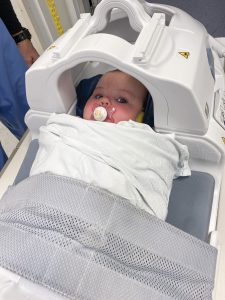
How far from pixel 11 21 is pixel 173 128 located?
2.54 feet

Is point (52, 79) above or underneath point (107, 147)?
above

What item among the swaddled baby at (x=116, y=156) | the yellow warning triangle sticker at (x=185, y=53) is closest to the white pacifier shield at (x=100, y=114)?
the swaddled baby at (x=116, y=156)

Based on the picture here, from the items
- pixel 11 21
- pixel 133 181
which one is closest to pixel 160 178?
pixel 133 181

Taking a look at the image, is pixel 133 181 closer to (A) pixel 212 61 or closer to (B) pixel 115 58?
(B) pixel 115 58

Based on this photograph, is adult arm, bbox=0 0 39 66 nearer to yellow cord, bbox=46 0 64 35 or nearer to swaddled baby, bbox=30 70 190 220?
yellow cord, bbox=46 0 64 35

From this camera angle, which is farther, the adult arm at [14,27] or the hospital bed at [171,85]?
the adult arm at [14,27]

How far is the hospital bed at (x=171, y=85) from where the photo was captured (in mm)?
713

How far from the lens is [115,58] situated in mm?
702

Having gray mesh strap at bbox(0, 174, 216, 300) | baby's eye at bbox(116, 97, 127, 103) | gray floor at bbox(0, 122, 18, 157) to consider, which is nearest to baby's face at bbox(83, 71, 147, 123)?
baby's eye at bbox(116, 97, 127, 103)

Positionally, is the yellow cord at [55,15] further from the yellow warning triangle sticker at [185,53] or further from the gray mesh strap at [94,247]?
the gray mesh strap at [94,247]

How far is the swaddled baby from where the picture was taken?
67 cm

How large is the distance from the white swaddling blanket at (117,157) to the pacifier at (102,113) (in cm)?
7

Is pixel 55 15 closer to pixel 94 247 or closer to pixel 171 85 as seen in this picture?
pixel 171 85

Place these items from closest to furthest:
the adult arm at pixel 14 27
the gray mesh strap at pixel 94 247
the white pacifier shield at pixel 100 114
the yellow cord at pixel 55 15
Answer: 1. the gray mesh strap at pixel 94 247
2. the white pacifier shield at pixel 100 114
3. the adult arm at pixel 14 27
4. the yellow cord at pixel 55 15
